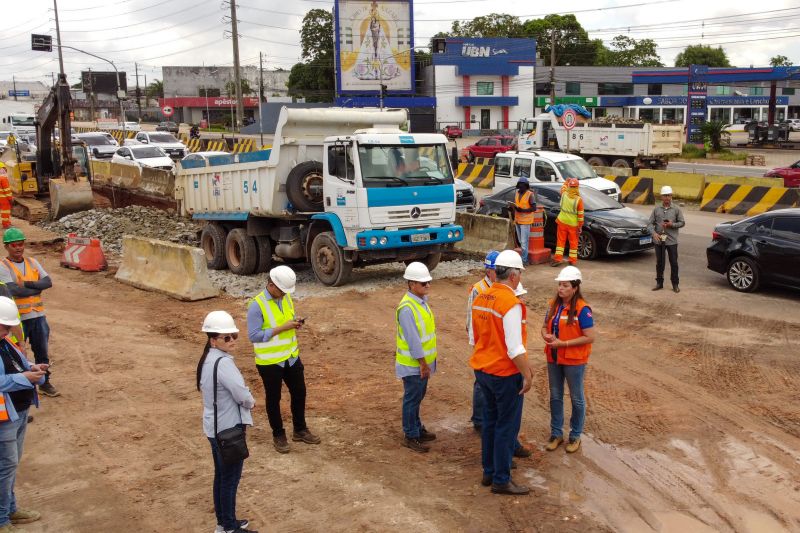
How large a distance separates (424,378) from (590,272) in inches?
329

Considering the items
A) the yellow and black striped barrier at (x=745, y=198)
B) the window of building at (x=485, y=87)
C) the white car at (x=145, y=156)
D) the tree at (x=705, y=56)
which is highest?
the tree at (x=705, y=56)

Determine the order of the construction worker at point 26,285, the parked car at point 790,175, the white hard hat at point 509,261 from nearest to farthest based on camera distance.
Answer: the white hard hat at point 509,261, the construction worker at point 26,285, the parked car at point 790,175

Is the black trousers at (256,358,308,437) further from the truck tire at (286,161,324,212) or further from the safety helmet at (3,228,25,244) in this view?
the truck tire at (286,161,324,212)

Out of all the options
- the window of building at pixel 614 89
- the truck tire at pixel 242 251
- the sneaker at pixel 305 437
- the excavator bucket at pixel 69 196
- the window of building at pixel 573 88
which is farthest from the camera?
the window of building at pixel 614 89

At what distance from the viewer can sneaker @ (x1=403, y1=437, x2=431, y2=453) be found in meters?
6.92

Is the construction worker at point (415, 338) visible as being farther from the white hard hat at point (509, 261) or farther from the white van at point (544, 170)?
the white van at point (544, 170)

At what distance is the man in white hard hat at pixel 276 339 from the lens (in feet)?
21.3

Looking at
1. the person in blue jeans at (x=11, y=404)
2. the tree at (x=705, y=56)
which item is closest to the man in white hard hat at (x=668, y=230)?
the person in blue jeans at (x=11, y=404)

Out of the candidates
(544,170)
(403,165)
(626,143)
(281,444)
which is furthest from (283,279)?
(626,143)

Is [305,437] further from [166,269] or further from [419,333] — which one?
[166,269]

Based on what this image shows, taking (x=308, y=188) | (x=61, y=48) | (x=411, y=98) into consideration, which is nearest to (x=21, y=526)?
(x=308, y=188)

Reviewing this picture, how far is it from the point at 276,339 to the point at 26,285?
10.5 ft

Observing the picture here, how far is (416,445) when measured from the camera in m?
6.95

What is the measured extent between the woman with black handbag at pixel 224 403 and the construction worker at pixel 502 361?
1.80 metres
